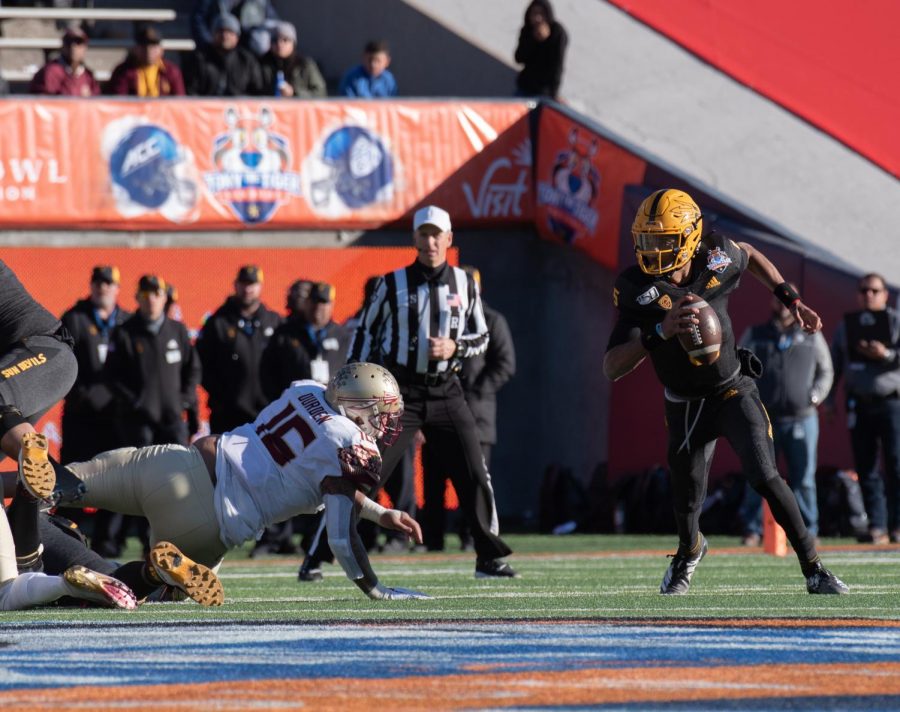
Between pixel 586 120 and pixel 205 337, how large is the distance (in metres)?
4.05

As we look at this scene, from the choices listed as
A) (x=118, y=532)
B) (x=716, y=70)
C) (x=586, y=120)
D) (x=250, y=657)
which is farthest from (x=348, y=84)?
(x=250, y=657)

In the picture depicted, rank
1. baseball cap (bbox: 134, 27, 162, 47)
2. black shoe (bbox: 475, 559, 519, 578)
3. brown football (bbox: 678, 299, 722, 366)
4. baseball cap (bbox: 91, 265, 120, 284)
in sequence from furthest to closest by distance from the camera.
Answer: baseball cap (bbox: 134, 27, 162, 47), baseball cap (bbox: 91, 265, 120, 284), black shoe (bbox: 475, 559, 519, 578), brown football (bbox: 678, 299, 722, 366)

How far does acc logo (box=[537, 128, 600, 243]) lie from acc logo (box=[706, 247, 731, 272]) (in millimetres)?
7045

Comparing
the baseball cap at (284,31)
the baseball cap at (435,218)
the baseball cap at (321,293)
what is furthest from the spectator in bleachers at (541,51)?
the baseball cap at (435,218)

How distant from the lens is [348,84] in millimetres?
15805

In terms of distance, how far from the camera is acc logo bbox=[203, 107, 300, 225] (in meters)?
14.9

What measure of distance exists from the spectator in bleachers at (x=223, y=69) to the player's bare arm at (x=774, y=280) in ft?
26.7

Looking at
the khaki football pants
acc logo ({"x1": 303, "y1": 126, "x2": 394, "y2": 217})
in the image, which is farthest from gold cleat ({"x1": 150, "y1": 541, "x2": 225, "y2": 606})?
acc logo ({"x1": 303, "y1": 126, "x2": 394, "y2": 217})

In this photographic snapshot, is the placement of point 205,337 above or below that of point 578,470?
above

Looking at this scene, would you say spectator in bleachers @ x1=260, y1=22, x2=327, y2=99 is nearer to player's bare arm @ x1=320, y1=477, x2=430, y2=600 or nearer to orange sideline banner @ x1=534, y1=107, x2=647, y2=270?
Answer: orange sideline banner @ x1=534, y1=107, x2=647, y2=270

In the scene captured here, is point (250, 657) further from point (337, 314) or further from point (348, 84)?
point (348, 84)

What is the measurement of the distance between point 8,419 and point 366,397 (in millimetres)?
1305

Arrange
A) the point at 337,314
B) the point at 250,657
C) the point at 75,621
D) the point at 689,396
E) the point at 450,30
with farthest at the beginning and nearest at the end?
the point at 450,30
the point at 337,314
the point at 689,396
the point at 75,621
the point at 250,657

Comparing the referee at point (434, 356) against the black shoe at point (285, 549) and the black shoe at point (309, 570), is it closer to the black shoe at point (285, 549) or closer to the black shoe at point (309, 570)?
the black shoe at point (309, 570)
